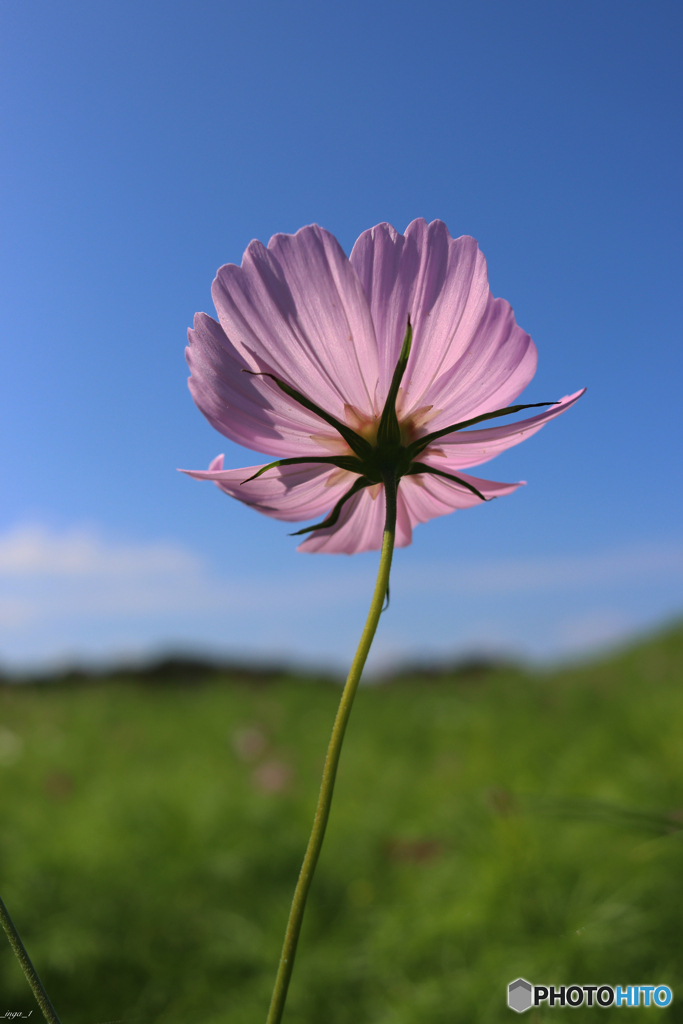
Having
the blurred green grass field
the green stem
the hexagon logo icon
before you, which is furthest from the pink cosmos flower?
the hexagon logo icon

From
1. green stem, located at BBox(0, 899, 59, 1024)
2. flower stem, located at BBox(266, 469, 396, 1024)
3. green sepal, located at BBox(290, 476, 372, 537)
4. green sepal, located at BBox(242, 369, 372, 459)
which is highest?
green sepal, located at BBox(242, 369, 372, 459)

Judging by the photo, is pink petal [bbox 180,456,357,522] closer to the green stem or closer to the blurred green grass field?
the green stem

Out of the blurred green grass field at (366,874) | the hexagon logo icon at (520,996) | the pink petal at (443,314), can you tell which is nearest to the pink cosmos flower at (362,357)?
the pink petal at (443,314)

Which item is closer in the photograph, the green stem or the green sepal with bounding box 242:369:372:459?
the green stem

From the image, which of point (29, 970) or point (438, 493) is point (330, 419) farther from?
point (29, 970)

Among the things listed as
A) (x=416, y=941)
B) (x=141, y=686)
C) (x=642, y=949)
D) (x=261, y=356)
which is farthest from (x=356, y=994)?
(x=141, y=686)

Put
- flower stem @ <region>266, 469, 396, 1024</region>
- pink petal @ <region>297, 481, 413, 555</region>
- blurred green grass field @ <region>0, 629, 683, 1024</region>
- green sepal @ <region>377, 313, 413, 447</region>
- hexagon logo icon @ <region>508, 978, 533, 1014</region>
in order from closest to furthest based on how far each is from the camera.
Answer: flower stem @ <region>266, 469, 396, 1024</region> < green sepal @ <region>377, 313, 413, 447</region> < pink petal @ <region>297, 481, 413, 555</region> < hexagon logo icon @ <region>508, 978, 533, 1014</region> < blurred green grass field @ <region>0, 629, 683, 1024</region>
